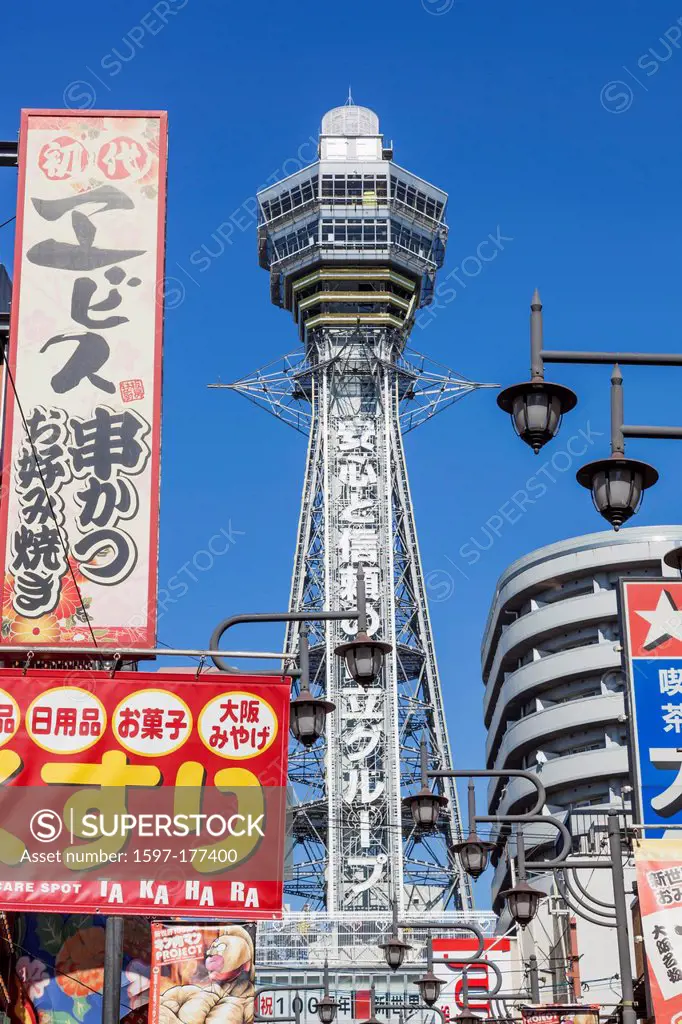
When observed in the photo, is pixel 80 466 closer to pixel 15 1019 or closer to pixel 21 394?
pixel 21 394

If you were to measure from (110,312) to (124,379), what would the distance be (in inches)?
42.0

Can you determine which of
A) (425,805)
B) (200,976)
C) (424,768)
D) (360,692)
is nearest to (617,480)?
(200,976)

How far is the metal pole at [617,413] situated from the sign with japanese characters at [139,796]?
593 centimetres

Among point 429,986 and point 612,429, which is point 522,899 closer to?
point 429,986

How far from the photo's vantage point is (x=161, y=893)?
1791 cm

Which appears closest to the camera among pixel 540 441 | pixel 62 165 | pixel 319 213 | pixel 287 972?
pixel 540 441

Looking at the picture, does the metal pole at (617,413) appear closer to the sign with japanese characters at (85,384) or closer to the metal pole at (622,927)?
the sign with japanese characters at (85,384)

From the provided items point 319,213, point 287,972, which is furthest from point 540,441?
point 319,213

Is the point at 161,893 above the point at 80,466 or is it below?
below

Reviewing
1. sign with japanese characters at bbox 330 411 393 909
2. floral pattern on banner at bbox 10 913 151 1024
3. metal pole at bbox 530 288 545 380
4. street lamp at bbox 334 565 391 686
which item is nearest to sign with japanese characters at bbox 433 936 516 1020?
sign with japanese characters at bbox 330 411 393 909

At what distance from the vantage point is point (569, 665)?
9406 centimetres

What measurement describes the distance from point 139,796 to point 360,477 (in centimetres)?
11347

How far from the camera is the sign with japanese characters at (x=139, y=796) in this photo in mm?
17859
